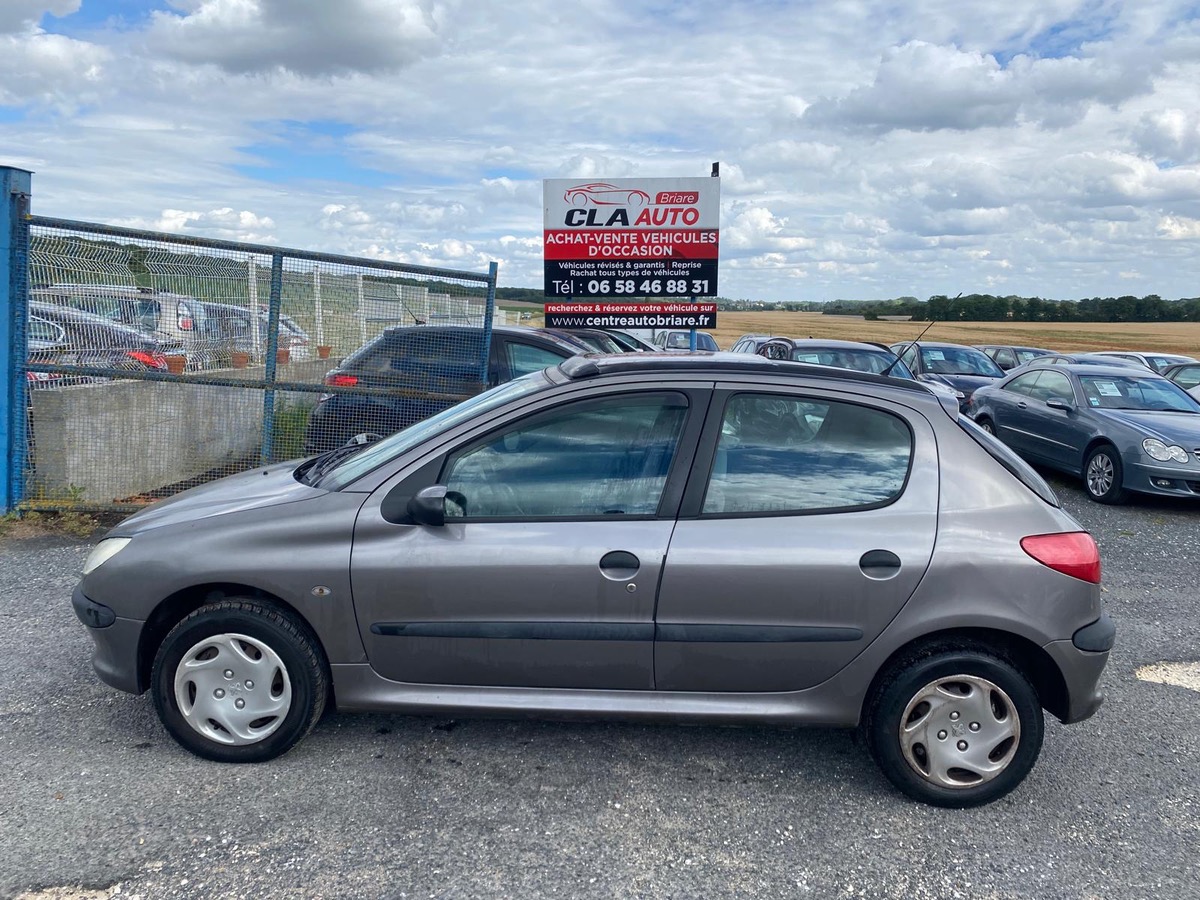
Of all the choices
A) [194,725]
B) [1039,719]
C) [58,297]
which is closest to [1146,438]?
[1039,719]

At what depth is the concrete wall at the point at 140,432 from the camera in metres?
7.16

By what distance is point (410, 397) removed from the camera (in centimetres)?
759

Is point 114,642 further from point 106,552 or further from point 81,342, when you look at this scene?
point 81,342

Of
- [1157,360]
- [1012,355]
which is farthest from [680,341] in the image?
[1157,360]

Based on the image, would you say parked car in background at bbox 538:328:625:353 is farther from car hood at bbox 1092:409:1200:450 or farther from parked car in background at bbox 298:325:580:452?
car hood at bbox 1092:409:1200:450

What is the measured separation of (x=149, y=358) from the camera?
7.16 metres

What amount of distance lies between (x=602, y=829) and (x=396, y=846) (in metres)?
0.71

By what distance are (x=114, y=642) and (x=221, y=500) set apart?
2.20 ft

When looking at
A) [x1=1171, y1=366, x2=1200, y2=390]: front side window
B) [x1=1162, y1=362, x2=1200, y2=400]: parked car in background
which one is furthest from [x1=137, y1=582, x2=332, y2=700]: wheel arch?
[x1=1171, y1=366, x2=1200, y2=390]: front side window

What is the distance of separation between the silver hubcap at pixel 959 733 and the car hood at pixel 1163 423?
24.1ft

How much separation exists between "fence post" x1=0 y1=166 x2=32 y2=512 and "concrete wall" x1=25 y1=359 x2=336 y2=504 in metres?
0.11

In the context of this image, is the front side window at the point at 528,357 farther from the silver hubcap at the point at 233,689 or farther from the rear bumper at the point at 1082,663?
the rear bumper at the point at 1082,663

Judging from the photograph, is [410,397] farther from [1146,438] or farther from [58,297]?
[1146,438]

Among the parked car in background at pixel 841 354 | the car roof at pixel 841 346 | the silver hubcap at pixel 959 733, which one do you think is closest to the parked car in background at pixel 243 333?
the silver hubcap at pixel 959 733
